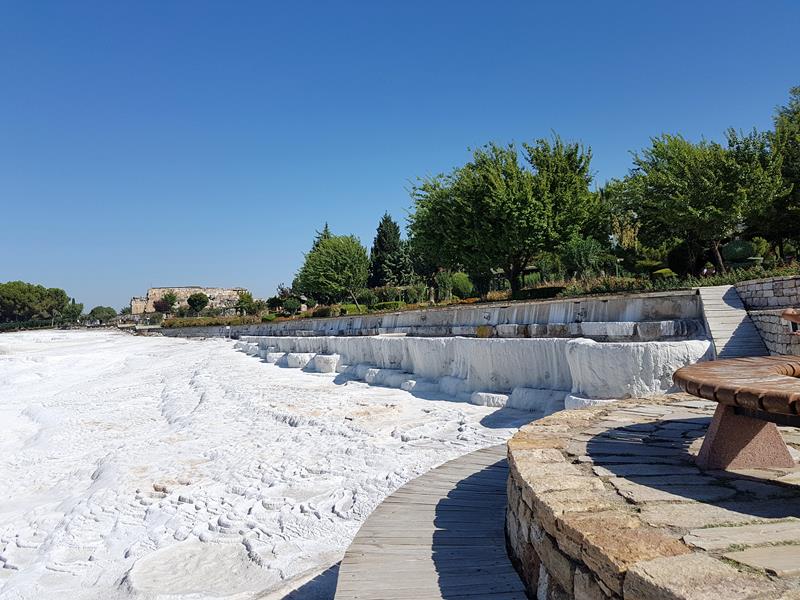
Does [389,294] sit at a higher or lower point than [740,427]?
higher

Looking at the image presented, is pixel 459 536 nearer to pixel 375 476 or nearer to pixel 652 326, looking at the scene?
pixel 375 476

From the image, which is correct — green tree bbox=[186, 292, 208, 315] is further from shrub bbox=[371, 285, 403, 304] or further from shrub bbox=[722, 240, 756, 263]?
shrub bbox=[722, 240, 756, 263]

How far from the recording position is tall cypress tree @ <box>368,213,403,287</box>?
146 feet

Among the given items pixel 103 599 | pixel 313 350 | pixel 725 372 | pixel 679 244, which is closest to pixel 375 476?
pixel 103 599

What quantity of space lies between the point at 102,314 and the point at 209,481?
311 feet

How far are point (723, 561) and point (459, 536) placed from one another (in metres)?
1.33

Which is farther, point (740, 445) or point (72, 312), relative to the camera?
point (72, 312)

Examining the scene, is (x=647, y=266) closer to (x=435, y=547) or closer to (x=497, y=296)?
(x=497, y=296)

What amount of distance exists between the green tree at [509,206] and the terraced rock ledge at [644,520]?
14.7 meters

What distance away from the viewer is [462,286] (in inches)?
1051

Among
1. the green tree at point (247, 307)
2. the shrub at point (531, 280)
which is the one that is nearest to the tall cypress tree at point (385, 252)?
the green tree at point (247, 307)

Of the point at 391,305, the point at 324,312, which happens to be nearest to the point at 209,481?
the point at 391,305

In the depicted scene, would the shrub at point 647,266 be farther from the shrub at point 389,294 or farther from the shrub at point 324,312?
the shrub at point 324,312

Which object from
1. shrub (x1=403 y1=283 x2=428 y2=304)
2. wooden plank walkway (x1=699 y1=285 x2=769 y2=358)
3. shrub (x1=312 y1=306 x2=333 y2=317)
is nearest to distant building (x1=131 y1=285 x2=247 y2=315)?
shrub (x1=312 y1=306 x2=333 y2=317)
